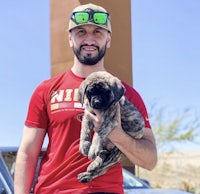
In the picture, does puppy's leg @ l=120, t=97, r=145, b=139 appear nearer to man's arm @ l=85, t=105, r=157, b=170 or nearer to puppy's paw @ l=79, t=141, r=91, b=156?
man's arm @ l=85, t=105, r=157, b=170

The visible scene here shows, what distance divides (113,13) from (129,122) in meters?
9.69

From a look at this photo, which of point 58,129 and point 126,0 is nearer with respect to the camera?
point 58,129

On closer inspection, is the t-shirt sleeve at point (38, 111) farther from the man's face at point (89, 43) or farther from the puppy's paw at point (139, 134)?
the puppy's paw at point (139, 134)

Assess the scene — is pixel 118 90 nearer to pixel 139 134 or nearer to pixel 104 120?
pixel 104 120

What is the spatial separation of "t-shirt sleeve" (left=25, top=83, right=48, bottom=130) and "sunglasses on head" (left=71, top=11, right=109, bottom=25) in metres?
0.47

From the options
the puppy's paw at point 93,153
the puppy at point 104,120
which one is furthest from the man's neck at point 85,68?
the puppy's paw at point 93,153

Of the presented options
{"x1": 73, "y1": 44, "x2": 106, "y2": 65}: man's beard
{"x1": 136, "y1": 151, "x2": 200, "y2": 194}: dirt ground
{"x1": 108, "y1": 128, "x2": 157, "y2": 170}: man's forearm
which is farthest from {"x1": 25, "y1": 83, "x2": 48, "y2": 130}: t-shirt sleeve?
{"x1": 136, "y1": 151, "x2": 200, "y2": 194}: dirt ground

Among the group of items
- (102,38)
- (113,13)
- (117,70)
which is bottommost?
(117,70)

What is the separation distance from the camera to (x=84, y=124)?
3109 mm

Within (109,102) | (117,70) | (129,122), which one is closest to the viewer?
(109,102)

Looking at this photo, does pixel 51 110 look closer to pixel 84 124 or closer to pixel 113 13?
pixel 84 124

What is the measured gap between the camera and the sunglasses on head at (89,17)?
334 centimetres

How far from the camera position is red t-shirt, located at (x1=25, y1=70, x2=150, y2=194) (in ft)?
10.4

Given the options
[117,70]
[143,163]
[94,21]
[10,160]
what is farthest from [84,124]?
[117,70]
